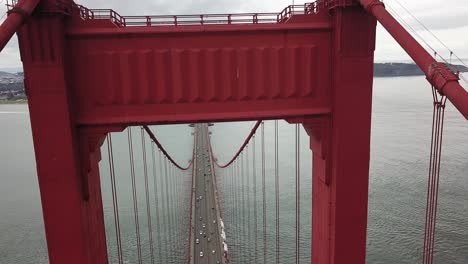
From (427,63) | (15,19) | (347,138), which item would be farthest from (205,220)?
(427,63)

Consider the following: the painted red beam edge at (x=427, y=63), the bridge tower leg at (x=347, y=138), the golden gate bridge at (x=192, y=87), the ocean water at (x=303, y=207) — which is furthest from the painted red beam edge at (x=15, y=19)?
the ocean water at (x=303, y=207)

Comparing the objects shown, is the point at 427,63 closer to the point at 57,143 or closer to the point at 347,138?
the point at 347,138

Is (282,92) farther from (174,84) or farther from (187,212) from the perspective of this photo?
(187,212)

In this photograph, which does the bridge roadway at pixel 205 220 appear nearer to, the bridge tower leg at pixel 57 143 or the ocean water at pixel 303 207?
the ocean water at pixel 303 207

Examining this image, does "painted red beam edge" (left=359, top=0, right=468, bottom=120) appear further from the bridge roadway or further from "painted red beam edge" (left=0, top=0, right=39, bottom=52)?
the bridge roadway

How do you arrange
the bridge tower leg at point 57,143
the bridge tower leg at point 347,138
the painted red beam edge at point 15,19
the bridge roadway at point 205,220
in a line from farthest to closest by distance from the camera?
the bridge roadway at point 205,220, the bridge tower leg at point 347,138, the bridge tower leg at point 57,143, the painted red beam edge at point 15,19
